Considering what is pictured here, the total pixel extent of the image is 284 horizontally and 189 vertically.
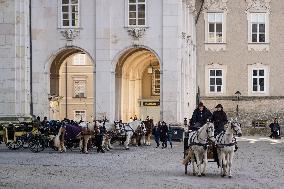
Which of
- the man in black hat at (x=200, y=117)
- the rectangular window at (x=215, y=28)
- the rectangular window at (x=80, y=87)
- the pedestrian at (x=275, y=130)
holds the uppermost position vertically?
the rectangular window at (x=215, y=28)

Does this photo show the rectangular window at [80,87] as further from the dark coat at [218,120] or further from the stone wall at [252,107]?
the dark coat at [218,120]

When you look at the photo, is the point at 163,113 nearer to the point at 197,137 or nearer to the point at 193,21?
the point at 193,21

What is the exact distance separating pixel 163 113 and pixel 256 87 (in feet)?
46.2

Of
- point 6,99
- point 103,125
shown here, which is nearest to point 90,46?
point 6,99

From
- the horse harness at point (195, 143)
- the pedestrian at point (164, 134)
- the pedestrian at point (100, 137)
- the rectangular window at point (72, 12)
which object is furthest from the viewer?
the rectangular window at point (72, 12)

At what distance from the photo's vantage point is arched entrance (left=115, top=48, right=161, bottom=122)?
164 ft

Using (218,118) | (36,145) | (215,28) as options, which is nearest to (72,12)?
(36,145)

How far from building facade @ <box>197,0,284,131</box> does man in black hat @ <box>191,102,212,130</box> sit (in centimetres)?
3197

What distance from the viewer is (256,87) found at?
185 feet

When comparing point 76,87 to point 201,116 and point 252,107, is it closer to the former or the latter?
point 252,107

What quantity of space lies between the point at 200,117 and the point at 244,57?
32527mm

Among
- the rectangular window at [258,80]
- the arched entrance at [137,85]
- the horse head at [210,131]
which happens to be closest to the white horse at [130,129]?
the arched entrance at [137,85]

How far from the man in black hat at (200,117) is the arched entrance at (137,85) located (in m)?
22.4

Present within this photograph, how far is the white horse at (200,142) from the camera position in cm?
2266
